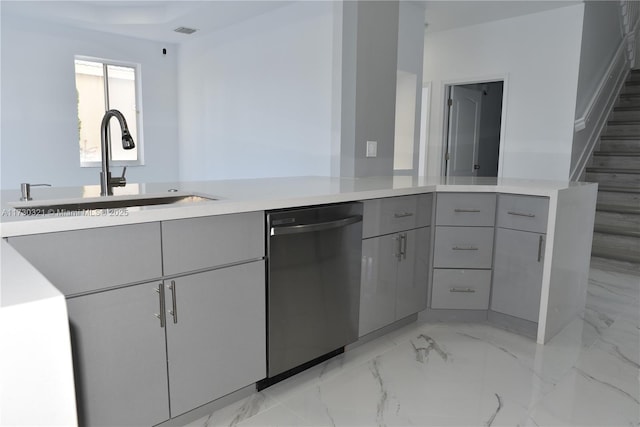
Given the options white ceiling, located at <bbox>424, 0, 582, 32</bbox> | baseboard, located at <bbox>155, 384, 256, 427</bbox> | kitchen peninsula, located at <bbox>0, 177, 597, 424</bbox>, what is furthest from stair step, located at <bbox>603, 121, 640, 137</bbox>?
baseboard, located at <bbox>155, 384, 256, 427</bbox>

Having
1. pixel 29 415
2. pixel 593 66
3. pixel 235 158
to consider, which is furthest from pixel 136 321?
pixel 593 66

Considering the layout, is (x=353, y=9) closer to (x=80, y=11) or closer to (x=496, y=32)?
(x=496, y=32)

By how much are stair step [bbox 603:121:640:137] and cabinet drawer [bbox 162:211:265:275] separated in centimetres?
542

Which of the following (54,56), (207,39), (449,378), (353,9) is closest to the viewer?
(449,378)

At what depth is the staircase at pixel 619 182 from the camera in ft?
14.6

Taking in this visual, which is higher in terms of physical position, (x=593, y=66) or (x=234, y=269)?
(x=593, y=66)

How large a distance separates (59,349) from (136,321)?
965 millimetres

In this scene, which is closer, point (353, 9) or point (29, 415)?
point (29, 415)

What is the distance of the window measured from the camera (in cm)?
587

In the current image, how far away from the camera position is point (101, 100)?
19.8 feet

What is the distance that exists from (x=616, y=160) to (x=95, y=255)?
5579 millimetres

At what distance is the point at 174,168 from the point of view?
669 cm

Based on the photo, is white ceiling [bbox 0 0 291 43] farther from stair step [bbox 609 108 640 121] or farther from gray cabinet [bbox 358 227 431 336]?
stair step [bbox 609 108 640 121]

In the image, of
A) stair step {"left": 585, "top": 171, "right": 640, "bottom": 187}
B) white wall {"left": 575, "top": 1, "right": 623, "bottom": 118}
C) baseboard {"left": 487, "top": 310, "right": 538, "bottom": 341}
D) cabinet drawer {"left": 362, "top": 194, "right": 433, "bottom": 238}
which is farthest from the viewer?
stair step {"left": 585, "top": 171, "right": 640, "bottom": 187}
